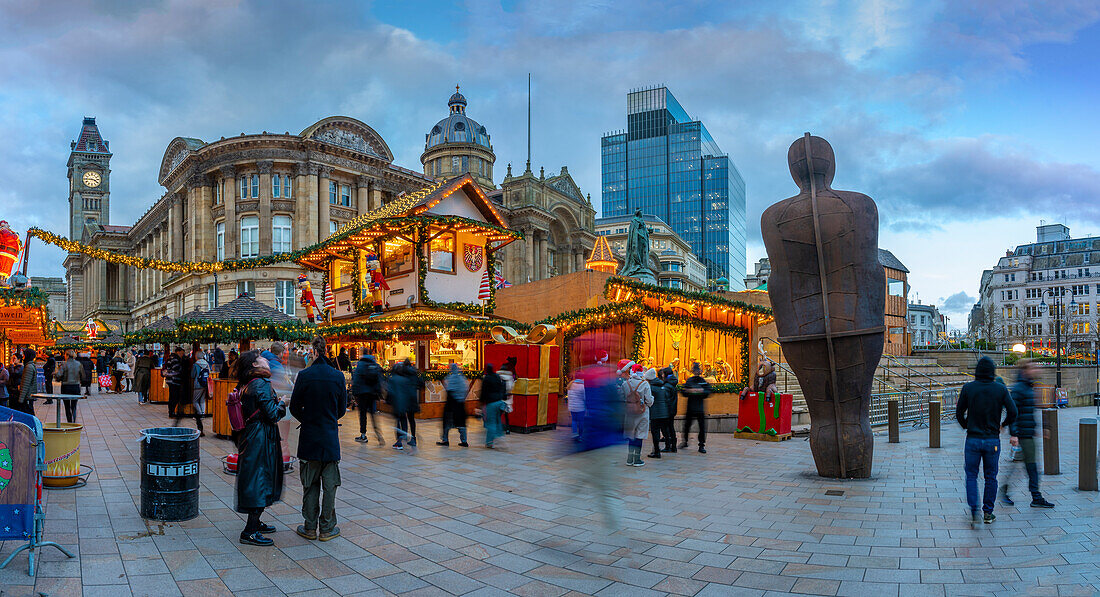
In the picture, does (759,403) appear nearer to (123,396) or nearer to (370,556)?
(370,556)

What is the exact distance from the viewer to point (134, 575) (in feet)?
16.2

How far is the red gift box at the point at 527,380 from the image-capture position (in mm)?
13953

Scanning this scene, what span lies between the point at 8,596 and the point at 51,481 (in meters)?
3.93

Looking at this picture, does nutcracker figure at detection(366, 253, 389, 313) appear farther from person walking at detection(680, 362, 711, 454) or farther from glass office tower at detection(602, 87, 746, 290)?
glass office tower at detection(602, 87, 746, 290)

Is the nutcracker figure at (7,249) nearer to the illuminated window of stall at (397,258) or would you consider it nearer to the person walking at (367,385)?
the illuminated window of stall at (397,258)

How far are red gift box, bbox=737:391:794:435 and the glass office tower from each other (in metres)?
108

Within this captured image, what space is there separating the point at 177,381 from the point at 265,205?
31920 mm

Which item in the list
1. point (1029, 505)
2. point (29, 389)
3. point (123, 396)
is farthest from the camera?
point (123, 396)

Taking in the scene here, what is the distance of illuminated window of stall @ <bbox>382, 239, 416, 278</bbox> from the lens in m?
20.8

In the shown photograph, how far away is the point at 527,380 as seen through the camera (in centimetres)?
1407

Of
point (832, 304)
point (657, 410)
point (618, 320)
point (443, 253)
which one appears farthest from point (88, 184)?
point (832, 304)

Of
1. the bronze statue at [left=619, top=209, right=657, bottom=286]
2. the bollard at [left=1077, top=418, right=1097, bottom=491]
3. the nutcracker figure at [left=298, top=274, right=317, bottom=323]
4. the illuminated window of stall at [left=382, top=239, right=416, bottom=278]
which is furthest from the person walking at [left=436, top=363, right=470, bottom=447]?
the bronze statue at [left=619, top=209, right=657, bottom=286]

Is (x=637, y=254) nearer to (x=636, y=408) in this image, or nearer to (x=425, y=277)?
(x=425, y=277)

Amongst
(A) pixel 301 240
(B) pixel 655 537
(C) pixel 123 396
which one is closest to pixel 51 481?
(B) pixel 655 537
